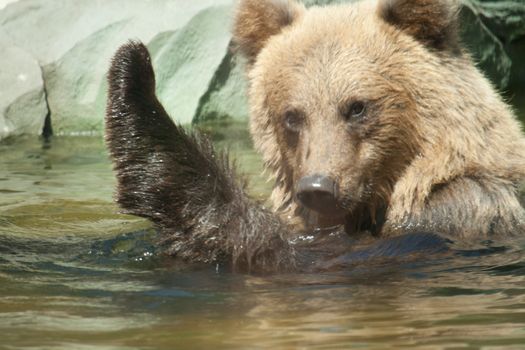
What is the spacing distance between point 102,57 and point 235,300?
7.39 m

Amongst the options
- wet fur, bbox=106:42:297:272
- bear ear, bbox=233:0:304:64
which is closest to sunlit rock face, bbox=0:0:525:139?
bear ear, bbox=233:0:304:64

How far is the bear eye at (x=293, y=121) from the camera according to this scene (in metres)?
6.21

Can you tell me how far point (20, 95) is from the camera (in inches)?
448

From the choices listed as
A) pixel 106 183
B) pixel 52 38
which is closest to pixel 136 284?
pixel 106 183

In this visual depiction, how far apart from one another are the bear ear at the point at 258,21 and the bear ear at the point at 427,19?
63cm

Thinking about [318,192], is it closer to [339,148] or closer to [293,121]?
[339,148]

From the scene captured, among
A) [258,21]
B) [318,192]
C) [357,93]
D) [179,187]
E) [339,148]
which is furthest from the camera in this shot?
[258,21]

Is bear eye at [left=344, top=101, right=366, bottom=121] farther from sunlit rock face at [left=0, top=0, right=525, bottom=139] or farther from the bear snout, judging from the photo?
sunlit rock face at [left=0, top=0, right=525, bottom=139]

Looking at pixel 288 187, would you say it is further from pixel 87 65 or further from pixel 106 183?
pixel 87 65

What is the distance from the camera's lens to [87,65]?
11.8 meters

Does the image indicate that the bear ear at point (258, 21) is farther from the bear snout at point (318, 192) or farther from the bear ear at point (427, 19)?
the bear snout at point (318, 192)

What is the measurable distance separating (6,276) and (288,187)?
6.54 ft

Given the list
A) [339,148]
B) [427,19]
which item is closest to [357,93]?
[339,148]

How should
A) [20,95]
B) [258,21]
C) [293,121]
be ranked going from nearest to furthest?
[293,121] → [258,21] → [20,95]
